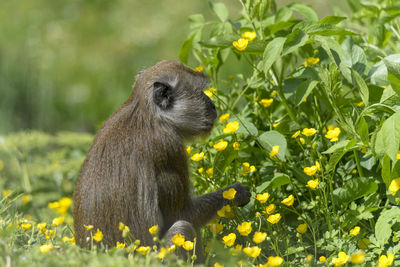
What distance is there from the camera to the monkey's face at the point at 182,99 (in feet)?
11.5

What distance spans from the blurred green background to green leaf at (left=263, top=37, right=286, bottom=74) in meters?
3.79

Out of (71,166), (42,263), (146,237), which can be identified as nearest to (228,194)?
(146,237)

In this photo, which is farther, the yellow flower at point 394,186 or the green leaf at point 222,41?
the green leaf at point 222,41

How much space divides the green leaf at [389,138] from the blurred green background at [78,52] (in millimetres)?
4353

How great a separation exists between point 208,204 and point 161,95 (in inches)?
28.4

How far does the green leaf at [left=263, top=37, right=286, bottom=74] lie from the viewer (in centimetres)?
317

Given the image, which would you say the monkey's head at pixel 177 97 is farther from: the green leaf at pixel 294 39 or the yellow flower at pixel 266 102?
the green leaf at pixel 294 39

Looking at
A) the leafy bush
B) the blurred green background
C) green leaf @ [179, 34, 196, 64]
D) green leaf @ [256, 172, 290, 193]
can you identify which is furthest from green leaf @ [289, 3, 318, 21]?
the blurred green background

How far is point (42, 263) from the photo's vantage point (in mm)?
2568

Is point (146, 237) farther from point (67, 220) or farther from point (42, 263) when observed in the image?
point (67, 220)

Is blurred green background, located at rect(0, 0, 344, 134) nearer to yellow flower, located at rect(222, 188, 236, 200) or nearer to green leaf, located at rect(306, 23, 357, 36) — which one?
green leaf, located at rect(306, 23, 357, 36)

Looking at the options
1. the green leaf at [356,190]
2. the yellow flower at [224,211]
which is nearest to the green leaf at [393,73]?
the green leaf at [356,190]

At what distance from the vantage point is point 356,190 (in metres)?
3.46

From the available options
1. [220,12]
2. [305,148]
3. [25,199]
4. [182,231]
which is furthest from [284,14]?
[25,199]
